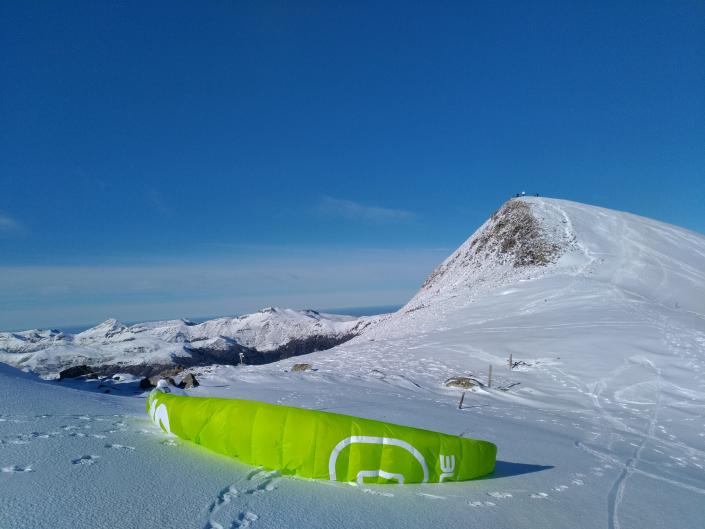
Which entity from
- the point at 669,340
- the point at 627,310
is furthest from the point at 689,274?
the point at 669,340

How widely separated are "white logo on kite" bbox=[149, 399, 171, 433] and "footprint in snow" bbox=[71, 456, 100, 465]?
1.65 m

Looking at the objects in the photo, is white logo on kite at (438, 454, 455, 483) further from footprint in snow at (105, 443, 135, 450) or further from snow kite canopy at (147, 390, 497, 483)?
footprint in snow at (105, 443, 135, 450)

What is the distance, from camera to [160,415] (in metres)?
7.93

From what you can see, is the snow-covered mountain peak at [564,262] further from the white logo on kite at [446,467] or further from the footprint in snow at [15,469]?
the footprint in snow at [15,469]

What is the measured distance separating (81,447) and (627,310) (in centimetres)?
3564

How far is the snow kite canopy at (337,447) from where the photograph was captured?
618 centimetres

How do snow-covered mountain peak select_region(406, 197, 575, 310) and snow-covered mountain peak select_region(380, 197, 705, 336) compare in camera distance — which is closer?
snow-covered mountain peak select_region(380, 197, 705, 336)

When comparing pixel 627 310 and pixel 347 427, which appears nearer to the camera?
pixel 347 427

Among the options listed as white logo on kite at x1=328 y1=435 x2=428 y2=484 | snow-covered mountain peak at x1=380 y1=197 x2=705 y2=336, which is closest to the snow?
white logo on kite at x1=328 y1=435 x2=428 y2=484

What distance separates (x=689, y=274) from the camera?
137 ft

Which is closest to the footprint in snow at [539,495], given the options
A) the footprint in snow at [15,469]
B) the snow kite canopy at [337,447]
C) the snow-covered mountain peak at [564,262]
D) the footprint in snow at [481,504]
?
the snow kite canopy at [337,447]

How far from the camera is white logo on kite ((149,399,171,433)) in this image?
25.2ft

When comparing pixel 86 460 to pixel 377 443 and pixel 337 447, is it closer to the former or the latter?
pixel 337 447

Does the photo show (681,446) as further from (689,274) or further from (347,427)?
(689,274)
